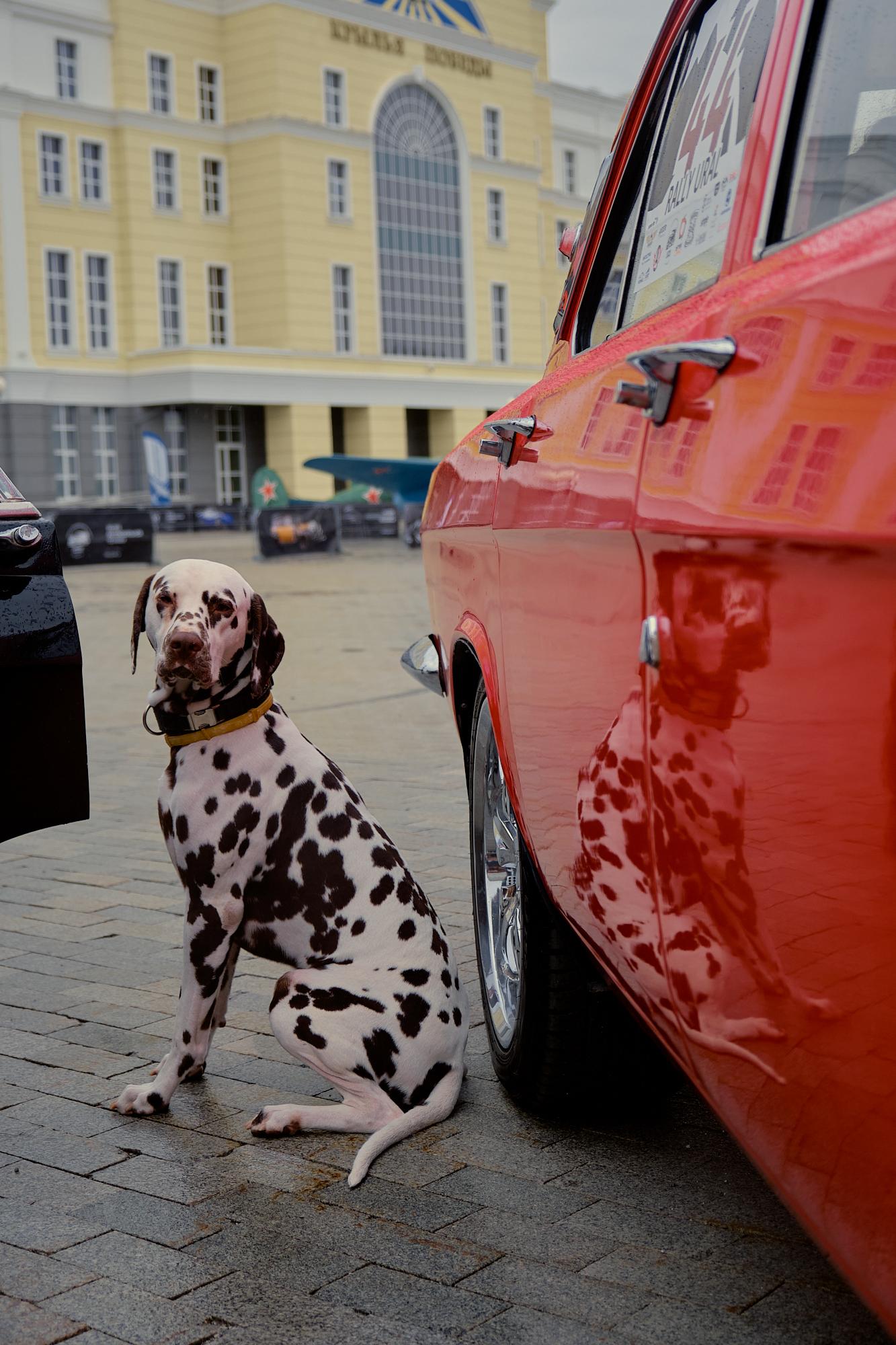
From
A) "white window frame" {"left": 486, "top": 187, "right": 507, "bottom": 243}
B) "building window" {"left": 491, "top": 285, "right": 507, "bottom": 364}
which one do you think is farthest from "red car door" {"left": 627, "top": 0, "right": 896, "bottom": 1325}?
"white window frame" {"left": 486, "top": 187, "right": 507, "bottom": 243}

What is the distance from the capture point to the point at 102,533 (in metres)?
28.9

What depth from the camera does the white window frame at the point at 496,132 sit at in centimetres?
6612

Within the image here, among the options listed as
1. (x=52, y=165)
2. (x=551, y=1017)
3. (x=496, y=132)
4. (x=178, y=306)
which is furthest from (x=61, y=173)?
(x=551, y=1017)

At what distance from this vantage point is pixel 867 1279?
1.54m

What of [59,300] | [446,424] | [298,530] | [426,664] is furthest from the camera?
[446,424]

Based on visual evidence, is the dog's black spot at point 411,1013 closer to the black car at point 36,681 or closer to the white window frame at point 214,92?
the black car at point 36,681

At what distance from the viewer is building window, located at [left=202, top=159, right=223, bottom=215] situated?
57.9m

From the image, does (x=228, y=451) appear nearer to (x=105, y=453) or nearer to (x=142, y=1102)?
(x=105, y=453)

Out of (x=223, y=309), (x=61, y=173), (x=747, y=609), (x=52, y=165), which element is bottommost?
(x=747, y=609)

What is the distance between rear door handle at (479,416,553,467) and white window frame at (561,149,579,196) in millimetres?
76186

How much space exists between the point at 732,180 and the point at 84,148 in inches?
2207

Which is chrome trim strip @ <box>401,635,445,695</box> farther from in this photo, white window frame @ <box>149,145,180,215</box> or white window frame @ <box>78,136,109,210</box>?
white window frame @ <box>149,145,180,215</box>

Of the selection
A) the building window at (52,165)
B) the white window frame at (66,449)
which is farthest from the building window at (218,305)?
the white window frame at (66,449)

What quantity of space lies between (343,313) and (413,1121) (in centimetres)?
5943
